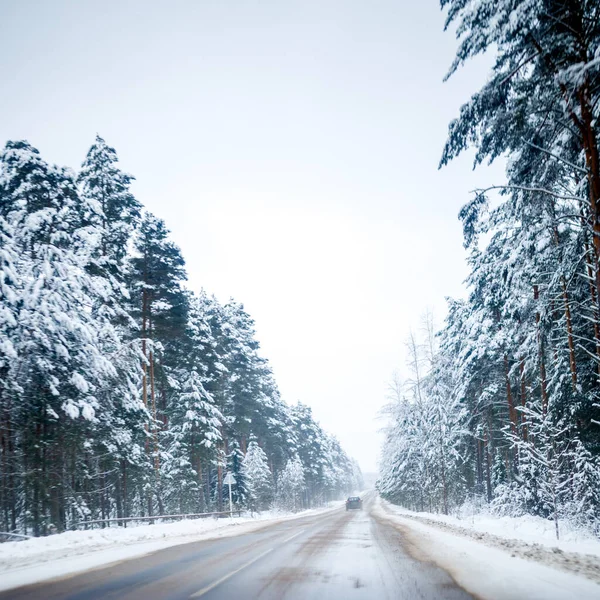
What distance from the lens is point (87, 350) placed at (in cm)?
1553

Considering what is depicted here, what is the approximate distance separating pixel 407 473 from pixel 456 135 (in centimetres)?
3760

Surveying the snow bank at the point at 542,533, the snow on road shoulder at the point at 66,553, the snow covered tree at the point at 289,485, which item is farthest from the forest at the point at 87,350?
the snow covered tree at the point at 289,485

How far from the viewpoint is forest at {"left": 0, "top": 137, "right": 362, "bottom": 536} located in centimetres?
1427

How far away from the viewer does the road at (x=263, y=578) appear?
6598mm

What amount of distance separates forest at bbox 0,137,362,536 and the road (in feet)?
20.9

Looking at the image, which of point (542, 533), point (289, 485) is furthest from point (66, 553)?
point (289, 485)

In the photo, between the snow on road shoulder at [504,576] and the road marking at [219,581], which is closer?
the snow on road shoulder at [504,576]

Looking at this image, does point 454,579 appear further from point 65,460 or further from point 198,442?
point 198,442

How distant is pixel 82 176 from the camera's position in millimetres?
22125

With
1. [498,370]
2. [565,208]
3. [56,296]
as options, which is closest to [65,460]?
[56,296]

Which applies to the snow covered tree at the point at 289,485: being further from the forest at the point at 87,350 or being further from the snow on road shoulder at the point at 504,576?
the snow on road shoulder at the point at 504,576

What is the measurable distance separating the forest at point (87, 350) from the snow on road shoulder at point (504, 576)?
38.0ft

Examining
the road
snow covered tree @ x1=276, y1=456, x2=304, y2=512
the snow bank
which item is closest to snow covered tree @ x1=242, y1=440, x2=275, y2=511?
snow covered tree @ x1=276, y1=456, x2=304, y2=512

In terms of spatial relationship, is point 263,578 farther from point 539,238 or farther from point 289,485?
point 289,485
